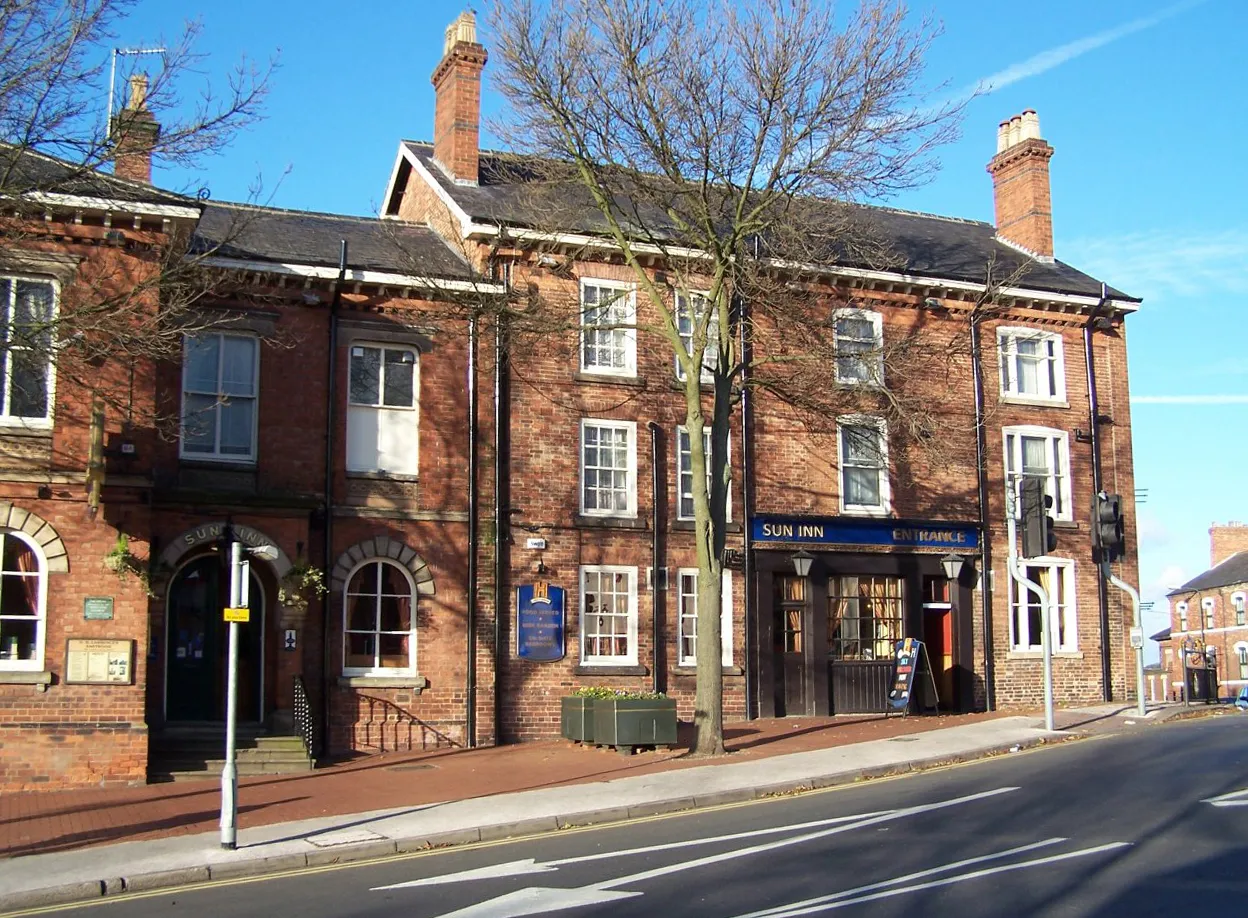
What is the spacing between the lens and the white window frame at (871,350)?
63.4ft

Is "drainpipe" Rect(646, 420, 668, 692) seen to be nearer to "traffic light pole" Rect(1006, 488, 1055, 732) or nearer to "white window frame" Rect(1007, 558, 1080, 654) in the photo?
"traffic light pole" Rect(1006, 488, 1055, 732)

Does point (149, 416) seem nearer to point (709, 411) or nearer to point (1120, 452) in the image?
point (709, 411)

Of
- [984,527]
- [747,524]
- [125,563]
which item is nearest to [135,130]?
[125,563]

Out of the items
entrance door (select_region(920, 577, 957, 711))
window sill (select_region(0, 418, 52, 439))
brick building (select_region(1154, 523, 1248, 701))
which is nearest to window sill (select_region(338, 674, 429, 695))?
window sill (select_region(0, 418, 52, 439))

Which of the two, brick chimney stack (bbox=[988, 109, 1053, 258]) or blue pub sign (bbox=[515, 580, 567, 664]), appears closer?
blue pub sign (bbox=[515, 580, 567, 664])

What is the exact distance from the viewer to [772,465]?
2466 centimetres

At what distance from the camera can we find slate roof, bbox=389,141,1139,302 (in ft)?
74.6

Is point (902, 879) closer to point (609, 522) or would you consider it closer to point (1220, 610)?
point (609, 522)

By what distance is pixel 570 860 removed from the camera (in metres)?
11.9

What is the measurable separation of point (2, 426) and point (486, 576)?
8.04m

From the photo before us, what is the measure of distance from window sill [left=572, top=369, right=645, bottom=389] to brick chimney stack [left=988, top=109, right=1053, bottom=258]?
11435 millimetres

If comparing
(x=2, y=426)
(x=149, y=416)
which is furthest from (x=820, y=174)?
(x=2, y=426)

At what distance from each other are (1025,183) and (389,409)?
1670cm

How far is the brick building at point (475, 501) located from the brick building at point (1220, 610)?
39734mm
